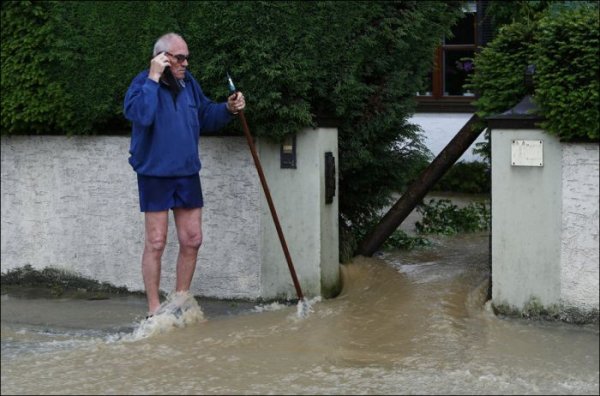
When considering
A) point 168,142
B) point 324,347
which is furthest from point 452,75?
point 324,347

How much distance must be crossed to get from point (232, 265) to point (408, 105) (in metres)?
1.75

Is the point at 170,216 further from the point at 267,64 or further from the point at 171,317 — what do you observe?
Result: the point at 267,64

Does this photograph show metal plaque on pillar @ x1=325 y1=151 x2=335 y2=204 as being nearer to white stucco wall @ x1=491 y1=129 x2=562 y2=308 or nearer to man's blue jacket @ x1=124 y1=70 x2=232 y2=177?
man's blue jacket @ x1=124 y1=70 x2=232 y2=177

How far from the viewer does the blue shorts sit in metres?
6.92

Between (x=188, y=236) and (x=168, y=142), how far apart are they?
0.66 m

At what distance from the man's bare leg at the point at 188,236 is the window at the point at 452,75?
307 inches

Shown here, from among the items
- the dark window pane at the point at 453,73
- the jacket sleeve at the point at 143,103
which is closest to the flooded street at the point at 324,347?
the jacket sleeve at the point at 143,103

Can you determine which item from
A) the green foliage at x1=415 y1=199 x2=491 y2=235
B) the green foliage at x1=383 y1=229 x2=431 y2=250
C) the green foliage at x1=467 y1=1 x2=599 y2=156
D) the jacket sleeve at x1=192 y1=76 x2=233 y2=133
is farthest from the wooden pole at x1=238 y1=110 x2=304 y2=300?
the green foliage at x1=415 y1=199 x2=491 y2=235

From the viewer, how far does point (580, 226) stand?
6625mm

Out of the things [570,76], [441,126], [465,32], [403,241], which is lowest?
[403,241]

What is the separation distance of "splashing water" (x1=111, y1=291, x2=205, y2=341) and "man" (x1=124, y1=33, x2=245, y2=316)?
0.33ft

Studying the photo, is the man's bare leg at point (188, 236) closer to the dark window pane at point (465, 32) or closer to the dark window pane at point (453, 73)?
the dark window pane at point (453, 73)

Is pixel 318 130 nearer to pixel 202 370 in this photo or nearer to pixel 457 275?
pixel 457 275

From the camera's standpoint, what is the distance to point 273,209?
721 cm
